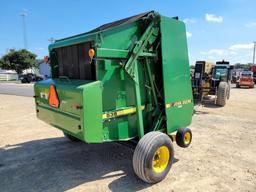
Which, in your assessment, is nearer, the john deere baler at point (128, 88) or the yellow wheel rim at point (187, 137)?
the john deere baler at point (128, 88)

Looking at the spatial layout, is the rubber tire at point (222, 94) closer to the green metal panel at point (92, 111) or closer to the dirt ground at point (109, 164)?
the dirt ground at point (109, 164)

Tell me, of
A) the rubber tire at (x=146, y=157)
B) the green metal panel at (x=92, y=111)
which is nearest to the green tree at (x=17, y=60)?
the green metal panel at (x=92, y=111)

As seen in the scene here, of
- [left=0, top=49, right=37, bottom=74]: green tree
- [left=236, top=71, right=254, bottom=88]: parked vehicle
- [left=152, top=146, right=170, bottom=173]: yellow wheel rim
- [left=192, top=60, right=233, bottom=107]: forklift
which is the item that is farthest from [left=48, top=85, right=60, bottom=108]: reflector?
[left=0, top=49, right=37, bottom=74]: green tree

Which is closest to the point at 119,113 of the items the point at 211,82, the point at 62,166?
the point at 62,166

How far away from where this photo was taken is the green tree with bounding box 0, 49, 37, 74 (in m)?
46.5

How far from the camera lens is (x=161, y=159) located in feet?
11.7

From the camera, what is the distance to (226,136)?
5.82m

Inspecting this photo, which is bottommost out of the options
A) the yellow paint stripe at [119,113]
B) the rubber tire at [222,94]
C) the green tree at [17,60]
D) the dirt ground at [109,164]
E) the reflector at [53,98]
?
the dirt ground at [109,164]

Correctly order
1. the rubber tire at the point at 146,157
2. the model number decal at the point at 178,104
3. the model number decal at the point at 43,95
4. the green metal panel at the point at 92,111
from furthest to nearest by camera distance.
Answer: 1. the model number decal at the point at 178,104
2. the model number decal at the point at 43,95
3. the rubber tire at the point at 146,157
4. the green metal panel at the point at 92,111

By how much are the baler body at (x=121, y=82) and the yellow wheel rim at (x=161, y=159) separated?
0.42 m

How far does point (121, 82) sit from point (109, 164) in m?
1.66

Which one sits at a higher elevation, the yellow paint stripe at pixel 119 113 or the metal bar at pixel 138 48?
the metal bar at pixel 138 48

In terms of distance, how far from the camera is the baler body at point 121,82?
3.03m

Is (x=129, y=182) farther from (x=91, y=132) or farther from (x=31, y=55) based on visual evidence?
(x=31, y=55)
